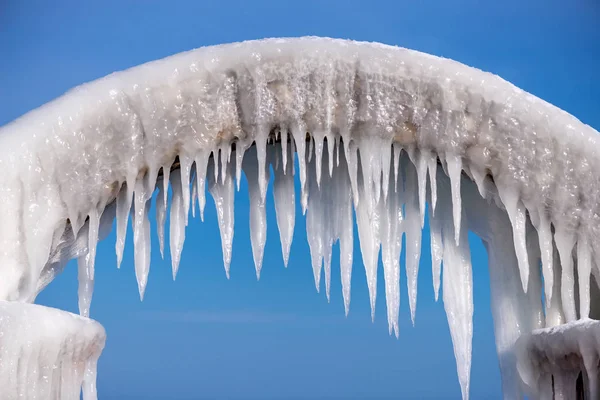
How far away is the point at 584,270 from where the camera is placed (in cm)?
414

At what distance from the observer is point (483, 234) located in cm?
465

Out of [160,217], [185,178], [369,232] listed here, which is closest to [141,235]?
[160,217]

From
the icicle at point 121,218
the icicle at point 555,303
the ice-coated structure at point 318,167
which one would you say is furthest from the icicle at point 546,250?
the icicle at point 121,218

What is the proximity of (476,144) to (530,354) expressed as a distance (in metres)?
1.33

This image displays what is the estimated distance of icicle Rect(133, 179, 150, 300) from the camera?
4121 mm

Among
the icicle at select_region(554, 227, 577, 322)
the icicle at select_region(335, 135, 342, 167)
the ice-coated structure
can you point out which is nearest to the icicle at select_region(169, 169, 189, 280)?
the ice-coated structure

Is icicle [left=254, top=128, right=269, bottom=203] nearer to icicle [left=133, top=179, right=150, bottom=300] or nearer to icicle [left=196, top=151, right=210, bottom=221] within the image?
icicle [left=196, top=151, right=210, bottom=221]

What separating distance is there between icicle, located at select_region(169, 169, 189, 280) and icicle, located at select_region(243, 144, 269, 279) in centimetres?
44

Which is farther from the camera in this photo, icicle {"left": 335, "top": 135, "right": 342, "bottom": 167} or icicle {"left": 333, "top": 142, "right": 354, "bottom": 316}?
icicle {"left": 333, "top": 142, "right": 354, "bottom": 316}

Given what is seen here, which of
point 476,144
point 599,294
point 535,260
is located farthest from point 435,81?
point 599,294

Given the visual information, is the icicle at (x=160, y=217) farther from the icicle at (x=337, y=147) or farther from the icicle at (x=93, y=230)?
the icicle at (x=337, y=147)

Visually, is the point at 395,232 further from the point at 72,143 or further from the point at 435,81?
the point at 72,143

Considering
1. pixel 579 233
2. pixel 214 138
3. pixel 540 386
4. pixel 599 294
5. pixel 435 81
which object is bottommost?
pixel 540 386

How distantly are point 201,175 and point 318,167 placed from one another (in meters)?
0.71
